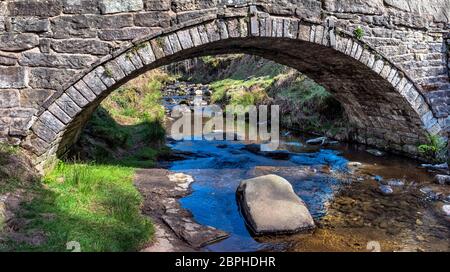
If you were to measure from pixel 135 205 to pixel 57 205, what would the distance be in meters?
1.14

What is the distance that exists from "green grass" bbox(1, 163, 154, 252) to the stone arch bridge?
684 millimetres

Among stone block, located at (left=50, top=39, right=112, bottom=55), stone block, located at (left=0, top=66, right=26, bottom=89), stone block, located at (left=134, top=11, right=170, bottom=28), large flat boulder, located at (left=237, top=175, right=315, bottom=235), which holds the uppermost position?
stone block, located at (left=134, top=11, right=170, bottom=28)

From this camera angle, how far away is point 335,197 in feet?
21.7

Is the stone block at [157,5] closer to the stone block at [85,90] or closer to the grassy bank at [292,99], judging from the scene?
the stone block at [85,90]

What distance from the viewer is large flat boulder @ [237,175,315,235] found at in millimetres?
5043

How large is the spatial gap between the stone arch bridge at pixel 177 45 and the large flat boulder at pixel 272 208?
2.53 meters

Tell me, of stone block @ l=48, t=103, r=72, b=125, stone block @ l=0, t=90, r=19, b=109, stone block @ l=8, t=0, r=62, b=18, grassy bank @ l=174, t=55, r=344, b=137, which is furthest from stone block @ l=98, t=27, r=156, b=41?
grassy bank @ l=174, t=55, r=344, b=137

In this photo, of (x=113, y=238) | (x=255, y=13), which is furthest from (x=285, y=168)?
(x=113, y=238)

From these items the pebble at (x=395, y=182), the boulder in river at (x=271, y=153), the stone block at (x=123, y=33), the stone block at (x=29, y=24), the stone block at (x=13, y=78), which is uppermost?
the stone block at (x=29, y=24)

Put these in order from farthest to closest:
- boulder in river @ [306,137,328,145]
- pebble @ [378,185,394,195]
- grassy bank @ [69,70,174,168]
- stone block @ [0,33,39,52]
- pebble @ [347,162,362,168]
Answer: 1. boulder in river @ [306,137,328,145]
2. pebble @ [347,162,362,168]
3. grassy bank @ [69,70,174,168]
4. pebble @ [378,185,394,195]
5. stone block @ [0,33,39,52]

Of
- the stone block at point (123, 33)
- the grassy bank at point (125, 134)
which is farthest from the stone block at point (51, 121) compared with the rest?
the stone block at point (123, 33)

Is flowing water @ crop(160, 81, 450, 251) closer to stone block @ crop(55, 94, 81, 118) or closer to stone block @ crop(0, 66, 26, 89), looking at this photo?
stone block @ crop(55, 94, 81, 118)

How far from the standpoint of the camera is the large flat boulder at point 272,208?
5.04 m

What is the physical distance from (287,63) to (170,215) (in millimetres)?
5619
